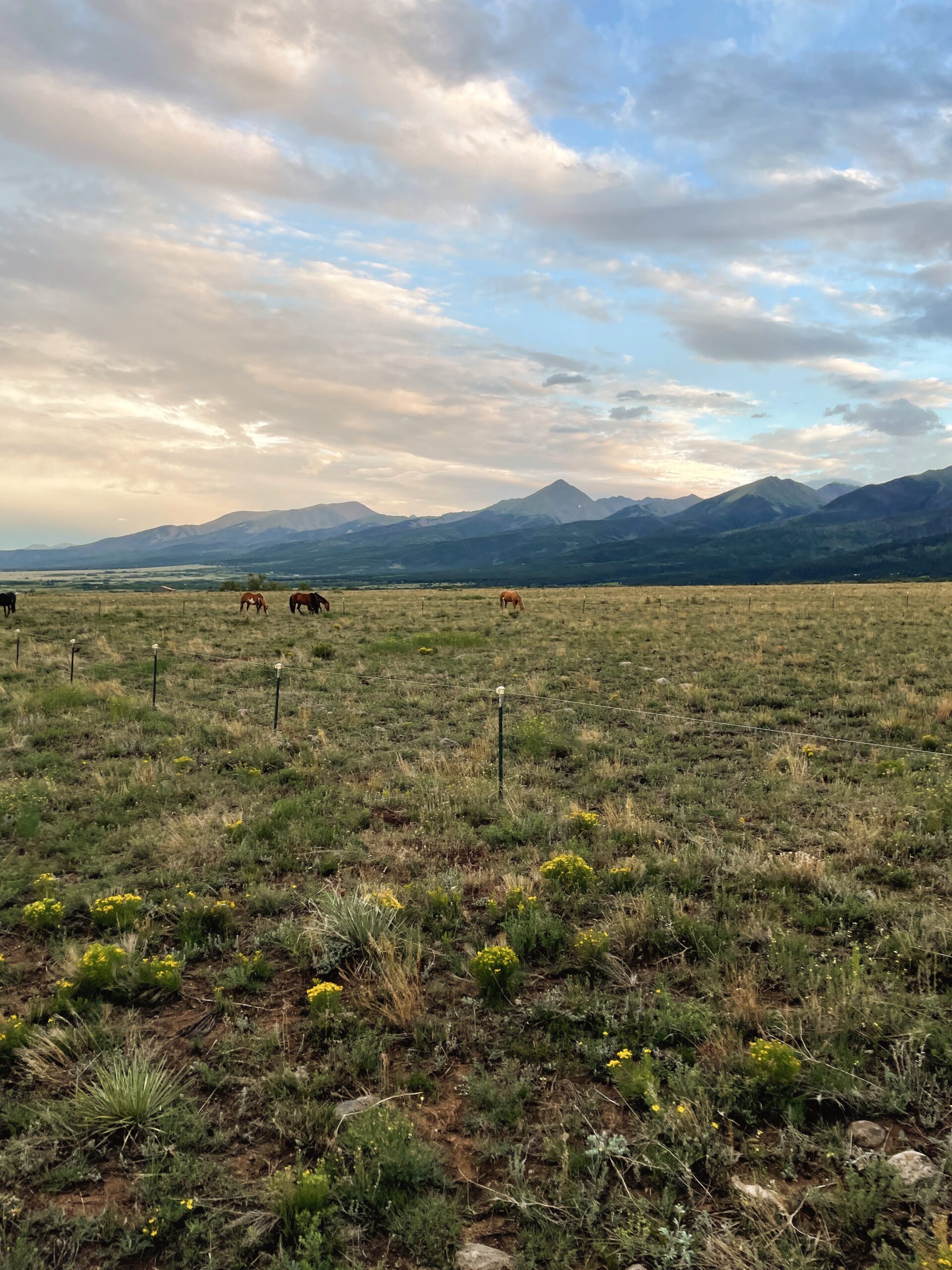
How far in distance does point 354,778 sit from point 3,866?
4473 mm

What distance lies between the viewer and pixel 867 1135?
3.82m

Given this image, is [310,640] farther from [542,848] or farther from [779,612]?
[779,612]

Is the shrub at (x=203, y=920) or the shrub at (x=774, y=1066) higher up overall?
the shrub at (x=774, y=1066)

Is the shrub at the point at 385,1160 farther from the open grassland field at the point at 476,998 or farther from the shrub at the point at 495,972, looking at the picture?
the shrub at the point at 495,972

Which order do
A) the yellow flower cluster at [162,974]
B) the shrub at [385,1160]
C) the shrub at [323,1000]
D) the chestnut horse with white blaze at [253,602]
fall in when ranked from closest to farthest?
the shrub at [385,1160] < the shrub at [323,1000] < the yellow flower cluster at [162,974] < the chestnut horse with white blaze at [253,602]

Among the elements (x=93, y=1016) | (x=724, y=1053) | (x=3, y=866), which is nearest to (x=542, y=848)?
(x=724, y=1053)

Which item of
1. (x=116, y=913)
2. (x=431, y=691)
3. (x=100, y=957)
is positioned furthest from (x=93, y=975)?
(x=431, y=691)

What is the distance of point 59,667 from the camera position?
1814cm

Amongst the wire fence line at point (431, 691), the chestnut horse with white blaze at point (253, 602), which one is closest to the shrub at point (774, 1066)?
the wire fence line at point (431, 691)

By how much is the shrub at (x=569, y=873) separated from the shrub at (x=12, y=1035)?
4523 millimetres

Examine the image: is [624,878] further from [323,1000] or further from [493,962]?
[323,1000]

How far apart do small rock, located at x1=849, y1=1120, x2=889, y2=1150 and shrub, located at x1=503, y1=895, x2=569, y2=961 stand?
2.42 meters

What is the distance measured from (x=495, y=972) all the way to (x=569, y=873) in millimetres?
1766

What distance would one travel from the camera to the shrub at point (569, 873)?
6773 mm
